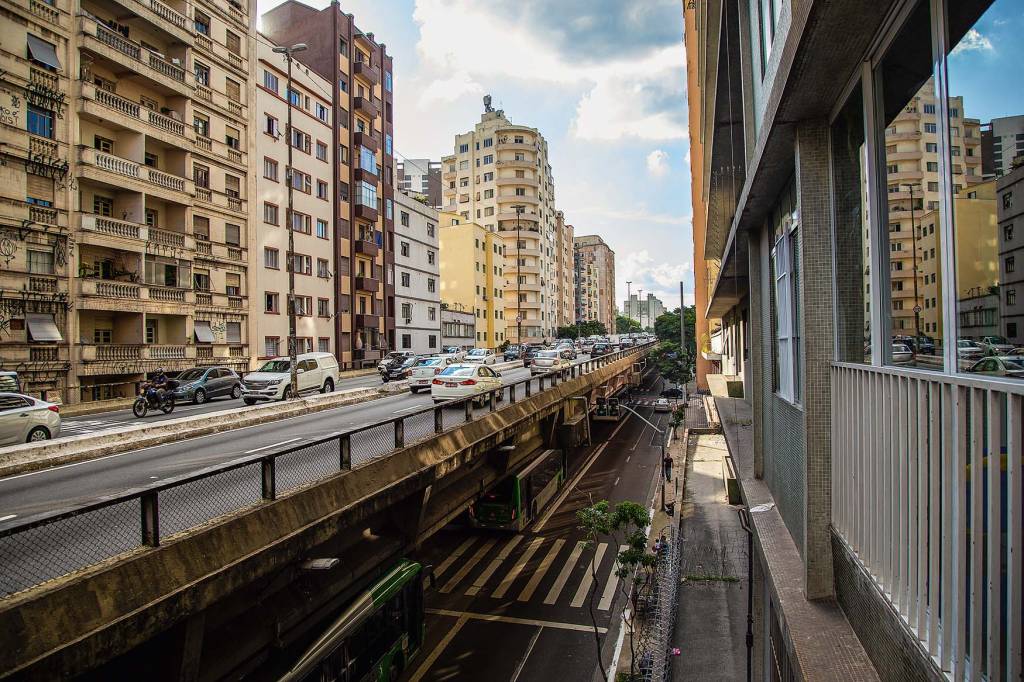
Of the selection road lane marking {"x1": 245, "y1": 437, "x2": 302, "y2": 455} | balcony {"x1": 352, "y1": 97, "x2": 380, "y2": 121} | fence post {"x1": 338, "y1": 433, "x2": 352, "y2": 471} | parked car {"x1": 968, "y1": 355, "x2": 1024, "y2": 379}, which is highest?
balcony {"x1": 352, "y1": 97, "x2": 380, "y2": 121}

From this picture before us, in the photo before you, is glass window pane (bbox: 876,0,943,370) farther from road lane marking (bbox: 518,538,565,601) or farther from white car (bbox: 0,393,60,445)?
white car (bbox: 0,393,60,445)

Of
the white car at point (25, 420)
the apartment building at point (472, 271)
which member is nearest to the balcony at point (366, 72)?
the apartment building at point (472, 271)

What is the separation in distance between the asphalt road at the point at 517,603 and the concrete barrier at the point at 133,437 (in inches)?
300

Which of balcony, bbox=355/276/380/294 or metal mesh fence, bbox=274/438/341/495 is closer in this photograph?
metal mesh fence, bbox=274/438/341/495

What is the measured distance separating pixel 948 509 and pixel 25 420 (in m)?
19.0

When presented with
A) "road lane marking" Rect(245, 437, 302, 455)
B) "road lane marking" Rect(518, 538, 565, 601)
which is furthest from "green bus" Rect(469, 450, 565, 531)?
"road lane marking" Rect(245, 437, 302, 455)

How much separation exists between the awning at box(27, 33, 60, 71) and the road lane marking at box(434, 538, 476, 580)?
28.6 metres

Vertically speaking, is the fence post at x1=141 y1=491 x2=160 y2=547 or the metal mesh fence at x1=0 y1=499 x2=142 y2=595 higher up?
the fence post at x1=141 y1=491 x2=160 y2=547

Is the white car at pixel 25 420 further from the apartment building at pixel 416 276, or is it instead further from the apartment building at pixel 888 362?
the apartment building at pixel 416 276

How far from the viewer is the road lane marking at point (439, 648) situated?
14.0 m

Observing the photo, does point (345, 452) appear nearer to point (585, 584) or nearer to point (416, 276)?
point (585, 584)

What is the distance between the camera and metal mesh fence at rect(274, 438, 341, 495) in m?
9.45

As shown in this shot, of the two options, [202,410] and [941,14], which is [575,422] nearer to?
[202,410]

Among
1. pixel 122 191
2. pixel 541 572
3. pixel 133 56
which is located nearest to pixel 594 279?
pixel 133 56
